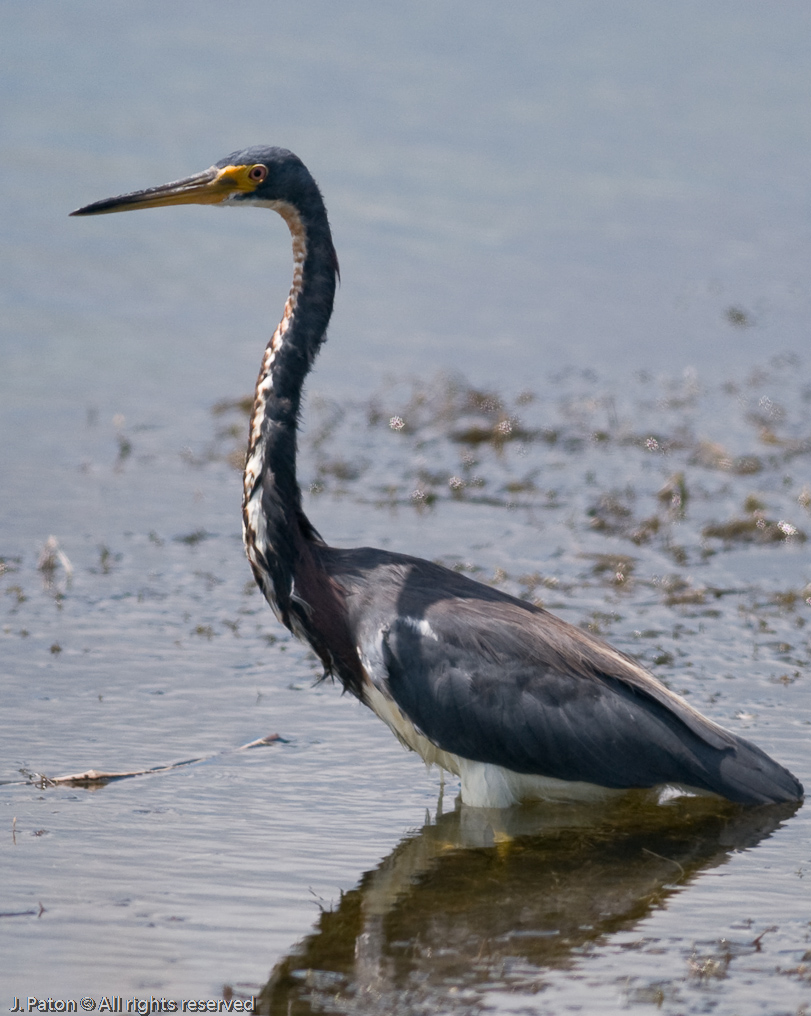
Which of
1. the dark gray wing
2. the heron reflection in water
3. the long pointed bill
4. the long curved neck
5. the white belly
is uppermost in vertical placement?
the long pointed bill

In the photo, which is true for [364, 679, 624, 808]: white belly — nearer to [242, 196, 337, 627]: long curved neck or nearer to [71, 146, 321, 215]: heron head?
[242, 196, 337, 627]: long curved neck

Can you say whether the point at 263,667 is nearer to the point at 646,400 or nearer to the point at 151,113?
the point at 646,400

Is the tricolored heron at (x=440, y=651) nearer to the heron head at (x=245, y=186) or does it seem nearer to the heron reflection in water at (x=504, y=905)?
the heron head at (x=245, y=186)

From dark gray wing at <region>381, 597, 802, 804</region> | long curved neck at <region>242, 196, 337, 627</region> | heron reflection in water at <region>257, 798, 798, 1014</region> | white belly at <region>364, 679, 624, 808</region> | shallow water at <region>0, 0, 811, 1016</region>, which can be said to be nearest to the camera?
heron reflection in water at <region>257, 798, 798, 1014</region>

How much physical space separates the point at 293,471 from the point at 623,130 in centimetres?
1179

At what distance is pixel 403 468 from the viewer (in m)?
9.86

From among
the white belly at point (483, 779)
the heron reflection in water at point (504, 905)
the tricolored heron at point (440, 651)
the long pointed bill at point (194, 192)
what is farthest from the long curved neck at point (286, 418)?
the heron reflection in water at point (504, 905)

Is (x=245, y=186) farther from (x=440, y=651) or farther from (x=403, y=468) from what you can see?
(x=403, y=468)

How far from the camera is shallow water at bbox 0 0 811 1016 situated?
506 cm

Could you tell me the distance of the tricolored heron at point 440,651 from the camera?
5977 mm

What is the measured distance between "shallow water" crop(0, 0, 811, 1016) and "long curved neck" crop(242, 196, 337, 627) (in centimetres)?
79

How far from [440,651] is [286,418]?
44.5 inches

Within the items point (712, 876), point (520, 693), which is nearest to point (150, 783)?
point (520, 693)

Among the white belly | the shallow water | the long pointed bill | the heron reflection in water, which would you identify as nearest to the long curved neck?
the long pointed bill
